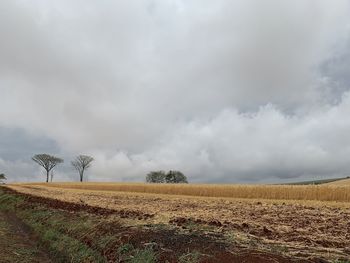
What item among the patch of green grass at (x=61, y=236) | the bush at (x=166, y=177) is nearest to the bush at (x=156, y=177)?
the bush at (x=166, y=177)

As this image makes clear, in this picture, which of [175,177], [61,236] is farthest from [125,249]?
[175,177]

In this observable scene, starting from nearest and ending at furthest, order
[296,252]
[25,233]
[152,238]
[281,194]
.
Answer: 1. [296,252]
2. [152,238]
3. [25,233]
4. [281,194]

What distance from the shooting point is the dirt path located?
14739 millimetres

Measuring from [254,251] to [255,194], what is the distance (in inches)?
1697

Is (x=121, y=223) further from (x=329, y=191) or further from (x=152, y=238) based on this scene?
(x=329, y=191)

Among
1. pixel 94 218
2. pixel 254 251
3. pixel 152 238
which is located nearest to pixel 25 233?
pixel 94 218

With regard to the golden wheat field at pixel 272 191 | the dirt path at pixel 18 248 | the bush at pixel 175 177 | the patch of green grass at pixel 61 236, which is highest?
the bush at pixel 175 177

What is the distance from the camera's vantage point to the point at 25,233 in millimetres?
22094

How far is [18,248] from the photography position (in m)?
16.8

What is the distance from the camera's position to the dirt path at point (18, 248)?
14.7 m

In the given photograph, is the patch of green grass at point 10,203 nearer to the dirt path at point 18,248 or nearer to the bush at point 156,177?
the dirt path at point 18,248

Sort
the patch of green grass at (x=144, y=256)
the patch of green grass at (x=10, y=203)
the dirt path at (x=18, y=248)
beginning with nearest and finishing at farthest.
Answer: the patch of green grass at (x=144, y=256) → the dirt path at (x=18, y=248) → the patch of green grass at (x=10, y=203)

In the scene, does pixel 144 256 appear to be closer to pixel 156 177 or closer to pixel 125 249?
pixel 125 249

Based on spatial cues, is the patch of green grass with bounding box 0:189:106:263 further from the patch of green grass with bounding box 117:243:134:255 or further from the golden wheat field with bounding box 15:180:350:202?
the golden wheat field with bounding box 15:180:350:202
